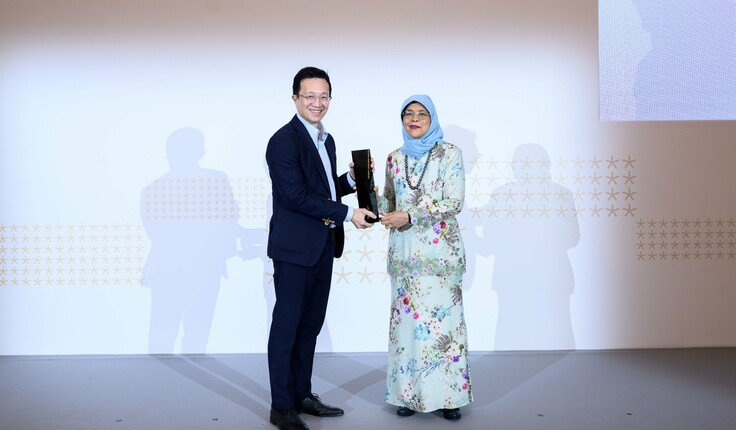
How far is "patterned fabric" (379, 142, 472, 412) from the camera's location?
3.00m

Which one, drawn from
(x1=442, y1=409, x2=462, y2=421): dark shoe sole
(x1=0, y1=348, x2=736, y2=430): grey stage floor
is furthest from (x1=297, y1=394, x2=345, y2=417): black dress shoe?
(x1=442, y1=409, x2=462, y2=421): dark shoe sole

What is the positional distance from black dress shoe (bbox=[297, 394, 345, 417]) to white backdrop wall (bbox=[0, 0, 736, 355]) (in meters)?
1.31

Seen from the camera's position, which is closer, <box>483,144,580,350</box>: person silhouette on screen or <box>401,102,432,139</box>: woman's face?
<box>401,102,432,139</box>: woman's face

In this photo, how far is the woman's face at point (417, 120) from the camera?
3037 millimetres

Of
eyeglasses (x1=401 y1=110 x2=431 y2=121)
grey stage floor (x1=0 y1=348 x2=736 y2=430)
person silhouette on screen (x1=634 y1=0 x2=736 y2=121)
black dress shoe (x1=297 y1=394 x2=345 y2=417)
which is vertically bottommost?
grey stage floor (x1=0 y1=348 x2=736 y2=430)

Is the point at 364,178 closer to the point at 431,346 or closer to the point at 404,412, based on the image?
the point at 431,346

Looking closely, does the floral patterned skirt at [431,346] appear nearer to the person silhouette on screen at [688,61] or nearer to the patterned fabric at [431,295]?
the patterned fabric at [431,295]

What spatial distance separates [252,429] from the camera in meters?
2.89

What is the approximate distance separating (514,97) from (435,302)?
1862mm

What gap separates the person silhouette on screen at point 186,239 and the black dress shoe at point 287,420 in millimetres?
1593

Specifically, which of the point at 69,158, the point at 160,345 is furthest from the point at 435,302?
the point at 69,158

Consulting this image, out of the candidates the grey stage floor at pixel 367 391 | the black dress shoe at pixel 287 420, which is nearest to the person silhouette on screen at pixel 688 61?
the grey stage floor at pixel 367 391

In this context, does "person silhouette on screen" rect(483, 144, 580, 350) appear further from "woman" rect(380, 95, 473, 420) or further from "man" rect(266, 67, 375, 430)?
"man" rect(266, 67, 375, 430)

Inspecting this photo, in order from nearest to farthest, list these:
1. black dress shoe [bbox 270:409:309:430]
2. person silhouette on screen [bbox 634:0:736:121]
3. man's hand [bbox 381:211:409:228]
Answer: black dress shoe [bbox 270:409:309:430], man's hand [bbox 381:211:409:228], person silhouette on screen [bbox 634:0:736:121]
